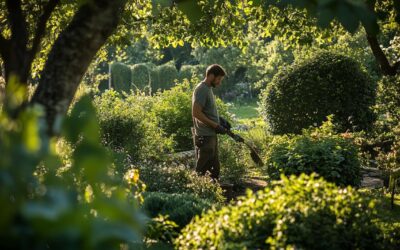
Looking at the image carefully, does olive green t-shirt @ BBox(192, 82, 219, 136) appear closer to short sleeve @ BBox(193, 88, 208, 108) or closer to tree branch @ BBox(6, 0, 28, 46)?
short sleeve @ BBox(193, 88, 208, 108)

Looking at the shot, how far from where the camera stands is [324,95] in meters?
12.3

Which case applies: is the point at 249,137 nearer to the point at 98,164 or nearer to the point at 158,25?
the point at 158,25

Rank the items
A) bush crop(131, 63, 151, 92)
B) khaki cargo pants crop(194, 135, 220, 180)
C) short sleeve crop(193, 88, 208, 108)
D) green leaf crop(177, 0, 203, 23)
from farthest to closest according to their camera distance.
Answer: bush crop(131, 63, 151, 92) < khaki cargo pants crop(194, 135, 220, 180) < short sleeve crop(193, 88, 208, 108) < green leaf crop(177, 0, 203, 23)

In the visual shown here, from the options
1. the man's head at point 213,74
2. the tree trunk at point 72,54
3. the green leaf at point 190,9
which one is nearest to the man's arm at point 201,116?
the man's head at point 213,74

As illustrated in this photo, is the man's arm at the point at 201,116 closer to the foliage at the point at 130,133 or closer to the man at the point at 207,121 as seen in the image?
the man at the point at 207,121

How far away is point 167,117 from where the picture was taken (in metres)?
13.3

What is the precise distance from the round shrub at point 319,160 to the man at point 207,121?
107 cm

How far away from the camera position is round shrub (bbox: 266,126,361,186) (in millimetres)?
7180

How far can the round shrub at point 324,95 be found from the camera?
40.3ft

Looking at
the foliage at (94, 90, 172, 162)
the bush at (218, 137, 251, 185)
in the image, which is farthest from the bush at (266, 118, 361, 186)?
the foliage at (94, 90, 172, 162)

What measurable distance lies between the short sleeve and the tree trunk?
5.55 metres

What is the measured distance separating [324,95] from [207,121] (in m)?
4.77

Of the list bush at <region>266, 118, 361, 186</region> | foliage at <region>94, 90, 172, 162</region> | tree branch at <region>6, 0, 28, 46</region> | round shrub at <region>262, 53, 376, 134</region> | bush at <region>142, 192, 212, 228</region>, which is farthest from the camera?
round shrub at <region>262, 53, 376, 134</region>

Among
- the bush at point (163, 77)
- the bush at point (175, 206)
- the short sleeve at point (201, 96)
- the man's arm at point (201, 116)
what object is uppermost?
the bush at point (163, 77)
